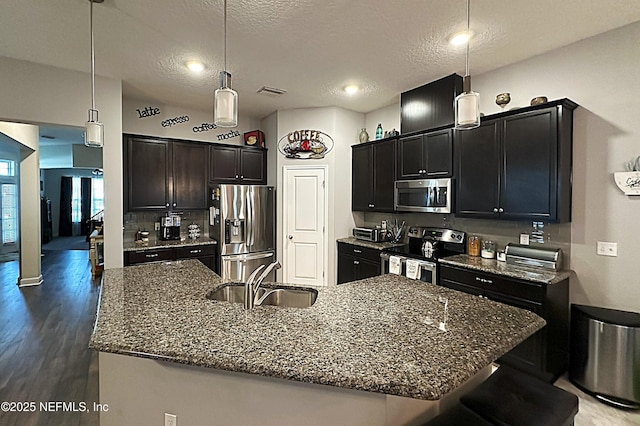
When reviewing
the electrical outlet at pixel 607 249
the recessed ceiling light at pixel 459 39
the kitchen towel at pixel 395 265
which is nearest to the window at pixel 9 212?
the kitchen towel at pixel 395 265

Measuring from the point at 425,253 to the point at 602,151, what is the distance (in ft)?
6.05

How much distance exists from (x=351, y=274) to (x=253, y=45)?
3128mm

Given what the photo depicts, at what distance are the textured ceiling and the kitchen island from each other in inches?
81.3

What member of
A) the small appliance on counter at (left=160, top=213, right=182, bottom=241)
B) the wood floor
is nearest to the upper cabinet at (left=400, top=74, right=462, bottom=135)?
Result: the small appliance on counter at (left=160, top=213, right=182, bottom=241)

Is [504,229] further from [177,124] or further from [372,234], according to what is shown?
[177,124]

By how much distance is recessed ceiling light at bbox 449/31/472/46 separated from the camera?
8.83 feet

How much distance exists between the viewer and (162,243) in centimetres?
449

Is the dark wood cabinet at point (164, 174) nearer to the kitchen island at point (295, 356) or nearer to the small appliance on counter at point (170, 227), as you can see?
the small appliance on counter at point (170, 227)

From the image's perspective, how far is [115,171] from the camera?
3.64 meters

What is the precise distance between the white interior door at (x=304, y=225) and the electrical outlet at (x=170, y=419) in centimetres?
347

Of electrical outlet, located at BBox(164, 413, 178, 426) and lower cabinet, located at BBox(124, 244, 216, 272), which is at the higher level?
lower cabinet, located at BBox(124, 244, 216, 272)

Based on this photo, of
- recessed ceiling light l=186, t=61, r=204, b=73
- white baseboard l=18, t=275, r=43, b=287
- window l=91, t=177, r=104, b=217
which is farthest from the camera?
window l=91, t=177, r=104, b=217

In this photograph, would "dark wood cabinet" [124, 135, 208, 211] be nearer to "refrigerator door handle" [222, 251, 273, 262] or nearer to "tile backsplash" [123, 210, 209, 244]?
"tile backsplash" [123, 210, 209, 244]

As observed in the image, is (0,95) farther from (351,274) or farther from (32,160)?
(351,274)
